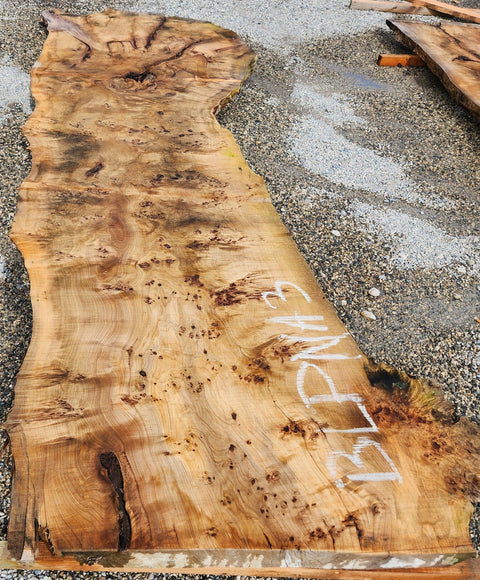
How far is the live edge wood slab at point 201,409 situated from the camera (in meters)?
1.43

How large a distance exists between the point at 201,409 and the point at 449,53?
441cm

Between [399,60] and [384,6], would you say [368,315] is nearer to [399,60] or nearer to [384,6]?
[399,60]

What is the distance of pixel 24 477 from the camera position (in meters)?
1.48

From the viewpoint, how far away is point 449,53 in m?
4.80

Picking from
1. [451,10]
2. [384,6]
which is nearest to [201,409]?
[384,6]

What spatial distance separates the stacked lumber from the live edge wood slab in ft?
8.17

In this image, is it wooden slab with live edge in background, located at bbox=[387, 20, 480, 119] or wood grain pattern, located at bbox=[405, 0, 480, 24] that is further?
wood grain pattern, located at bbox=[405, 0, 480, 24]

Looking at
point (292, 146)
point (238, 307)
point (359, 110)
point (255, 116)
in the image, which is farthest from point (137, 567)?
point (359, 110)

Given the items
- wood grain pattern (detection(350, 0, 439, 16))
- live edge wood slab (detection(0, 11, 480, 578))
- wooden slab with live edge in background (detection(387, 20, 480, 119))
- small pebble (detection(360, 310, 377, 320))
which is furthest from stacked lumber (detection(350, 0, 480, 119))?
live edge wood slab (detection(0, 11, 480, 578))

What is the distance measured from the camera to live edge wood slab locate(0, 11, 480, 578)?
1.43 metres

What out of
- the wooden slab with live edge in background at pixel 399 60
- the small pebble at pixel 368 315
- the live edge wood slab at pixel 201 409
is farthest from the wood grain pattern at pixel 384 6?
the small pebble at pixel 368 315

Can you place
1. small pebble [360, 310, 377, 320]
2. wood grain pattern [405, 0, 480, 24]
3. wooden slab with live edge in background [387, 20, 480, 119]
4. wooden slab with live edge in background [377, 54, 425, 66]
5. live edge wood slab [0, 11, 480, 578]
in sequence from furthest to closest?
wood grain pattern [405, 0, 480, 24]
wooden slab with live edge in background [377, 54, 425, 66]
wooden slab with live edge in background [387, 20, 480, 119]
small pebble [360, 310, 377, 320]
live edge wood slab [0, 11, 480, 578]

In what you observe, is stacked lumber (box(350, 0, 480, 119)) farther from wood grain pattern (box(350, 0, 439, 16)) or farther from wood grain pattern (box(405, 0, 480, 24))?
wood grain pattern (box(350, 0, 439, 16))

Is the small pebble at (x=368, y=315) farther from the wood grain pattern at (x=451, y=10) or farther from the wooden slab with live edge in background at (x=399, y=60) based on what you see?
the wood grain pattern at (x=451, y=10)
